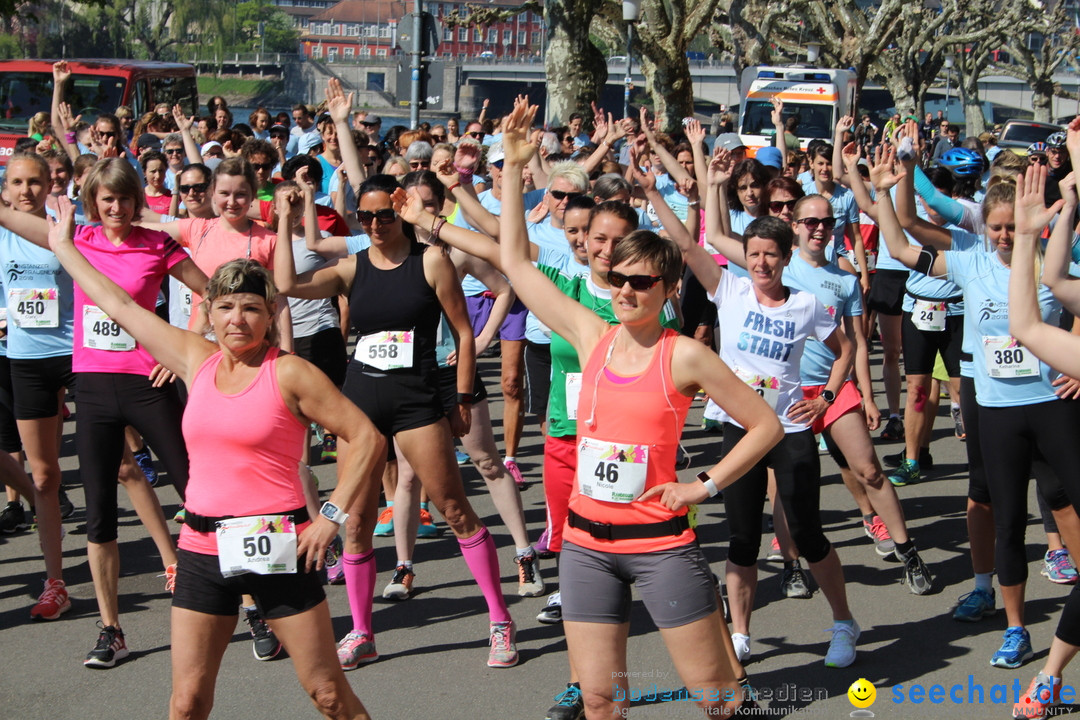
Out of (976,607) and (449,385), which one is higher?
(449,385)

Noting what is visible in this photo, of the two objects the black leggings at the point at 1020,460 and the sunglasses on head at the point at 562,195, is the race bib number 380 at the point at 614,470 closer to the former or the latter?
the black leggings at the point at 1020,460

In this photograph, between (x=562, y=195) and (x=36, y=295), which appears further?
(x=562, y=195)

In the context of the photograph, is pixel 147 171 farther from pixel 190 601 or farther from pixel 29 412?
pixel 190 601

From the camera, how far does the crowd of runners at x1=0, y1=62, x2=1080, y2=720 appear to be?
364 cm

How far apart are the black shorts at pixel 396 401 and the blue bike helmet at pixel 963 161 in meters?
4.08

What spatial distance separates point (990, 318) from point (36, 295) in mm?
4411

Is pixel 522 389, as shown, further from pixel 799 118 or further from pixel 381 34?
pixel 381 34

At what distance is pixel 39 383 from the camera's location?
584cm

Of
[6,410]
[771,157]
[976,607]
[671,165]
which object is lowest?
[976,607]

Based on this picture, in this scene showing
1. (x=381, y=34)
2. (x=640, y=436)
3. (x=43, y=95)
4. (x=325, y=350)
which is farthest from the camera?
(x=381, y=34)

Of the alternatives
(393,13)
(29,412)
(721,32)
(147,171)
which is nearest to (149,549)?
(29,412)

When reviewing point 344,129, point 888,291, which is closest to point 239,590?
point 344,129

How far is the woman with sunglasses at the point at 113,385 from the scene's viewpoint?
5.08 metres

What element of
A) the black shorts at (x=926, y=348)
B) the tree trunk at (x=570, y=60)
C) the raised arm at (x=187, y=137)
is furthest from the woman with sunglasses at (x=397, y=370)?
the tree trunk at (x=570, y=60)
